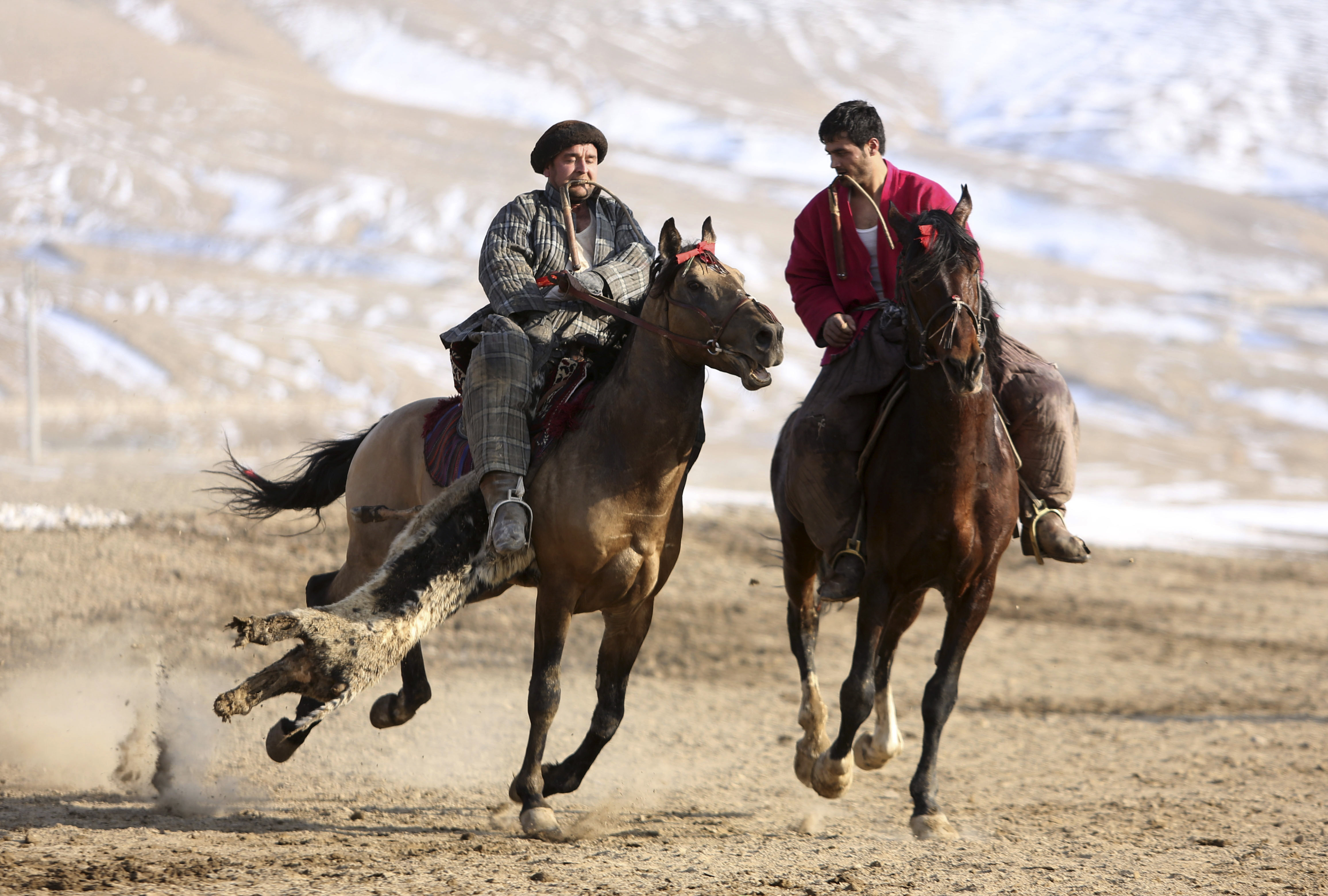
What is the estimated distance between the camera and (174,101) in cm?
5531

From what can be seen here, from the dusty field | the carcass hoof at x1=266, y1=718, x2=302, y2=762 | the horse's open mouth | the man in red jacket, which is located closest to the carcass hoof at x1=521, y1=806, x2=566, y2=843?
the dusty field

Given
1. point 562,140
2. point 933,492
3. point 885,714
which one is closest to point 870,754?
point 885,714

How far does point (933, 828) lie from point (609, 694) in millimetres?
1597

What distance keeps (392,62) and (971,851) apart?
8105 cm

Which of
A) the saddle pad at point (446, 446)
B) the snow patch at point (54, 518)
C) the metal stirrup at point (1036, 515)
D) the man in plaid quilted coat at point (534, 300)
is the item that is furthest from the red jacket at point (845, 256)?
the snow patch at point (54, 518)

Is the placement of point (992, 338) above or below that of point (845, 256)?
below

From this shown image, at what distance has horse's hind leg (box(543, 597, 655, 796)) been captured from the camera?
5617 millimetres

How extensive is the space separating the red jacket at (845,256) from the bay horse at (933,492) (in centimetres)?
52

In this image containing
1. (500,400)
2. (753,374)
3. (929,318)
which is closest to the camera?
(753,374)

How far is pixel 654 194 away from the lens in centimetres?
5106

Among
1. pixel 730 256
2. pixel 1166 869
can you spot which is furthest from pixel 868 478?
pixel 730 256

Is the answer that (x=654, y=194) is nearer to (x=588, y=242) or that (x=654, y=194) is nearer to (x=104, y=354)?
(x=104, y=354)

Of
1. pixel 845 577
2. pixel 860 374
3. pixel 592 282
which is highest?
pixel 592 282

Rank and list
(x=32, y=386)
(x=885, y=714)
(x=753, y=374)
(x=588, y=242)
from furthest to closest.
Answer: (x=32, y=386) → (x=885, y=714) → (x=588, y=242) → (x=753, y=374)
